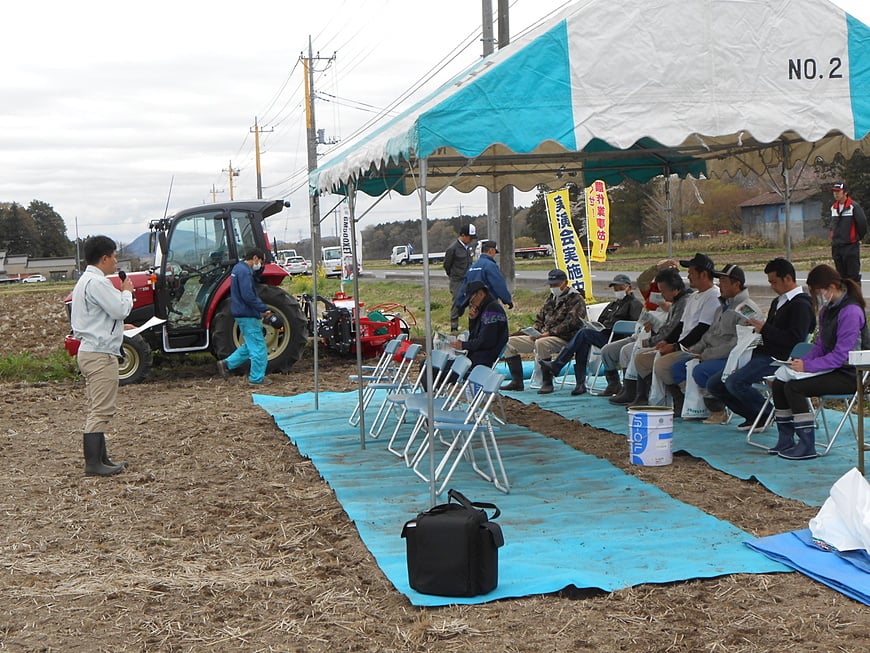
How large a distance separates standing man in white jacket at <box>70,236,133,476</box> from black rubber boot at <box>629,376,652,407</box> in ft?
13.6

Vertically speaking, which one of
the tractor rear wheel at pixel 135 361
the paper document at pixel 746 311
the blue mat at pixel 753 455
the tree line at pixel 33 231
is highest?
the tree line at pixel 33 231

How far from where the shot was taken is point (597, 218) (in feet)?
54.1

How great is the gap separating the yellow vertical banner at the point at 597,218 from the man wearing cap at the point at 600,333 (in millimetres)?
6823

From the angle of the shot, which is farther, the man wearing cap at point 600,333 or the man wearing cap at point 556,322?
the man wearing cap at point 556,322

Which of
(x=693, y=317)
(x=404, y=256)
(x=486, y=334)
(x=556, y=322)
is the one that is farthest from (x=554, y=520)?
(x=404, y=256)

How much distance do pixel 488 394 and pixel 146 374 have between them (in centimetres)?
685

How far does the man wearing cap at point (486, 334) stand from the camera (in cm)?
729

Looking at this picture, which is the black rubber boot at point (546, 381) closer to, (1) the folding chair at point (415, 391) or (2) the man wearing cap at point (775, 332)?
(1) the folding chair at point (415, 391)

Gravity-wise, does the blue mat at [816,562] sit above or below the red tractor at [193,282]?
below

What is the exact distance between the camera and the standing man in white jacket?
6586 millimetres

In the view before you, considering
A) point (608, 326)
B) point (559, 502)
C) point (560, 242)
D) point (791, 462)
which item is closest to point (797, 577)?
point (559, 502)

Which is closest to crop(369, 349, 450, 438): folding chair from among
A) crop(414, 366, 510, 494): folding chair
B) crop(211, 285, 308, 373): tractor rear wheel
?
crop(414, 366, 510, 494): folding chair

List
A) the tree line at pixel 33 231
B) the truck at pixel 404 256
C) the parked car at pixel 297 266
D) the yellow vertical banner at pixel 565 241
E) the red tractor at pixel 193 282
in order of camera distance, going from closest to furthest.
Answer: the red tractor at pixel 193 282
the yellow vertical banner at pixel 565 241
the parked car at pixel 297 266
the truck at pixel 404 256
the tree line at pixel 33 231

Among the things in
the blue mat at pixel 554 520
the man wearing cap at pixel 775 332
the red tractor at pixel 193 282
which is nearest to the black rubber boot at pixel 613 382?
the blue mat at pixel 554 520
